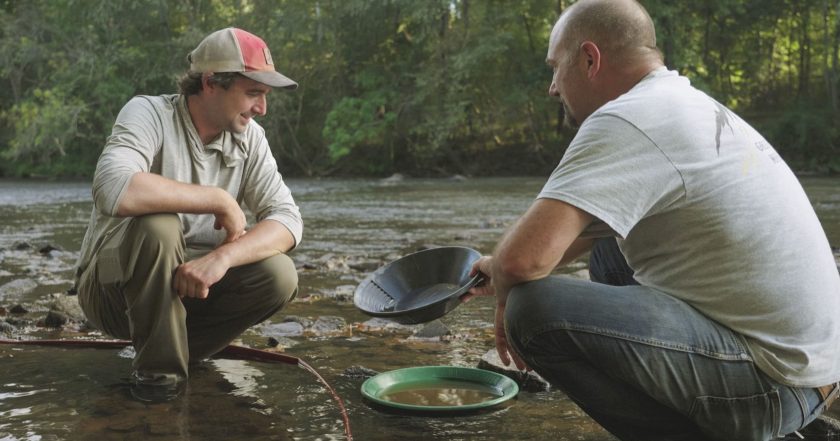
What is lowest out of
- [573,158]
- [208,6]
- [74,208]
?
[74,208]

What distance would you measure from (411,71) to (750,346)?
24658mm

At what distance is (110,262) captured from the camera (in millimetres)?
2666

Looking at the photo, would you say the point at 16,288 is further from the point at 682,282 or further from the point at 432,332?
the point at 682,282

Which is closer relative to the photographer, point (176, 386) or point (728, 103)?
point (176, 386)

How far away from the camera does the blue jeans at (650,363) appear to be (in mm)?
1868

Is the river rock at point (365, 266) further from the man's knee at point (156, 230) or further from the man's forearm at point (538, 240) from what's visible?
the man's forearm at point (538, 240)

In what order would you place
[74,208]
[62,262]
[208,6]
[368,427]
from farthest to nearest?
1. [208,6]
2. [74,208]
3. [62,262]
4. [368,427]

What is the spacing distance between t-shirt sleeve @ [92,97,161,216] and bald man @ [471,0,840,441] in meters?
1.28

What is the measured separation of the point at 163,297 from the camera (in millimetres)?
2645

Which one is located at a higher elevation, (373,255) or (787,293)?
(787,293)

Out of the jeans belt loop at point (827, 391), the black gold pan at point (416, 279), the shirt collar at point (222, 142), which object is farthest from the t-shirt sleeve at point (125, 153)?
the jeans belt loop at point (827, 391)

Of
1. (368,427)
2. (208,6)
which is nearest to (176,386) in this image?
(368,427)

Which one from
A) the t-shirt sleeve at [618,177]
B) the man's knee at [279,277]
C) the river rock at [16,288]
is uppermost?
the t-shirt sleeve at [618,177]

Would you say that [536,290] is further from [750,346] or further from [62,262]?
[62,262]
